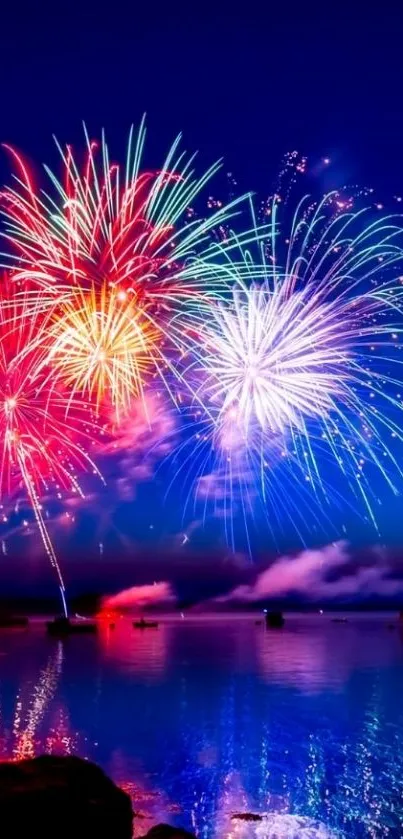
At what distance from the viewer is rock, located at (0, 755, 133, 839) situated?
1336 cm

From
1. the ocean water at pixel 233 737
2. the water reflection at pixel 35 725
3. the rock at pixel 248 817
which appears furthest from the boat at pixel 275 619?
the rock at pixel 248 817

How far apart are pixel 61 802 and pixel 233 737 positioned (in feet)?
78.4

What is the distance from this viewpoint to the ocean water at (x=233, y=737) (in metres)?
22.2

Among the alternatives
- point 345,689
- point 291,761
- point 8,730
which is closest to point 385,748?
point 291,761

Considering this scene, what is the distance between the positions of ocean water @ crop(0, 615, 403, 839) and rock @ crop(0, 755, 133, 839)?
5436mm

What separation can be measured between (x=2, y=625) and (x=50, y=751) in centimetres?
17230

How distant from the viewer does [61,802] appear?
543 inches

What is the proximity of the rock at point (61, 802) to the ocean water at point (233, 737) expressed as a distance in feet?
17.8

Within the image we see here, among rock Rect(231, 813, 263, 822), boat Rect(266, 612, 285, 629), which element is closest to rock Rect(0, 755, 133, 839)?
rock Rect(231, 813, 263, 822)

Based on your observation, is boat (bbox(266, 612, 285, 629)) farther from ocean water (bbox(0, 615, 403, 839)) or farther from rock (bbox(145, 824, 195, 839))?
rock (bbox(145, 824, 195, 839))

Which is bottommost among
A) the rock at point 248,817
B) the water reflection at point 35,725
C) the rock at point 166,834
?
the rock at point 248,817

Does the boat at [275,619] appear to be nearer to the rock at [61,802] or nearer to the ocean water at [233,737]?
the ocean water at [233,737]

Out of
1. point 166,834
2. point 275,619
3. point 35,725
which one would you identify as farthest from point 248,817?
point 275,619

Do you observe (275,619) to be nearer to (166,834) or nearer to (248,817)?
(248,817)
